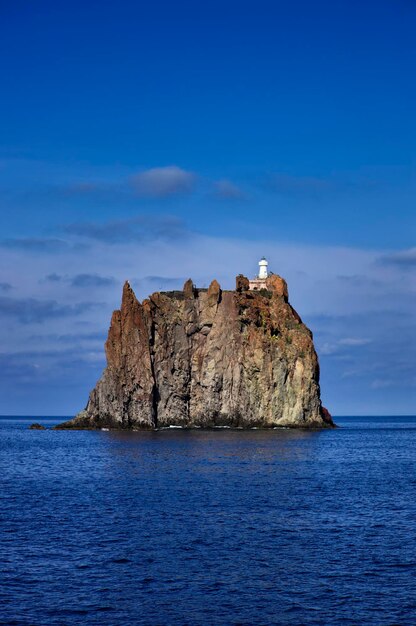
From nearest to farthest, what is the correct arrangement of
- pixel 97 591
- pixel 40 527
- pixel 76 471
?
pixel 97 591, pixel 40 527, pixel 76 471

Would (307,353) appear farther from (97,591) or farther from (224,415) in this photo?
(97,591)

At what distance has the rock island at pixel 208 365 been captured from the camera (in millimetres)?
142000

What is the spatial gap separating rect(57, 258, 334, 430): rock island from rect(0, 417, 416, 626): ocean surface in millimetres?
73921

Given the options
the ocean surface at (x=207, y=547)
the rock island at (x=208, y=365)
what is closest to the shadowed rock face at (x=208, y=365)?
the rock island at (x=208, y=365)

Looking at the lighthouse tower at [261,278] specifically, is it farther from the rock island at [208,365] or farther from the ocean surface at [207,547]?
the ocean surface at [207,547]

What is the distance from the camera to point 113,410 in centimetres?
14288

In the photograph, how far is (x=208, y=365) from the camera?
14575 centimetres

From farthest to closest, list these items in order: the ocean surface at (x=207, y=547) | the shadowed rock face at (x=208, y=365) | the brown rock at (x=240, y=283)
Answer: the brown rock at (x=240, y=283) < the shadowed rock face at (x=208, y=365) < the ocean surface at (x=207, y=547)

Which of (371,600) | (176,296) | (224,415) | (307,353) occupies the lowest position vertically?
(371,600)

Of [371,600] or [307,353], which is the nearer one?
[371,600]

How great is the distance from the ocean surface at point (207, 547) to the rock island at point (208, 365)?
73.9 metres

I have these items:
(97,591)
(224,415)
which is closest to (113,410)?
(224,415)

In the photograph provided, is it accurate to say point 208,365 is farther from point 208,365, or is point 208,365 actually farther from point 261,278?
point 261,278

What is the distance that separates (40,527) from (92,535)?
354 centimetres
